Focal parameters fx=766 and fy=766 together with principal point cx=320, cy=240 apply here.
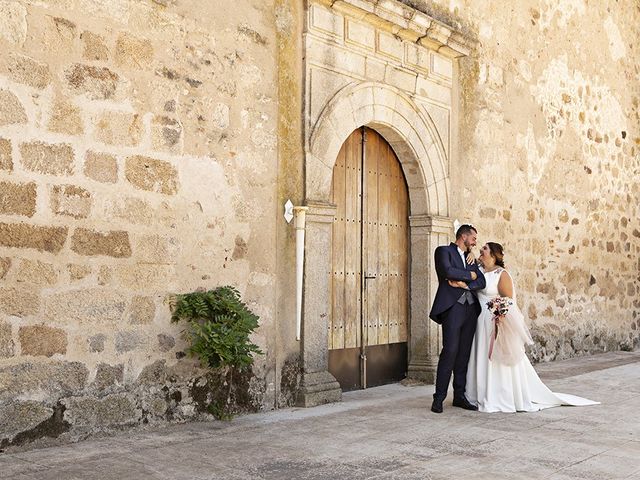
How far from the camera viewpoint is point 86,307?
4523 millimetres

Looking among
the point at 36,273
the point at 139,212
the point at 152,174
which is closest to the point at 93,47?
the point at 152,174

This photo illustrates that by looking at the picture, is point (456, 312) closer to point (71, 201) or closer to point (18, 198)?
point (71, 201)

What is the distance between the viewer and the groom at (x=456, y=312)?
578 centimetres

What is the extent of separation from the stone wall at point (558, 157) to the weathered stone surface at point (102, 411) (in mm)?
4202

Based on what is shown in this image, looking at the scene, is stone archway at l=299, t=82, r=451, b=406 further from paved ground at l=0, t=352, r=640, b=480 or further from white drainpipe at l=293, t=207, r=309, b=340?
paved ground at l=0, t=352, r=640, b=480

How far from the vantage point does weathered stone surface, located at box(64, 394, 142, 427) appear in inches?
175

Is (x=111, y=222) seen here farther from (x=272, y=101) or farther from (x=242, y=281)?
(x=272, y=101)

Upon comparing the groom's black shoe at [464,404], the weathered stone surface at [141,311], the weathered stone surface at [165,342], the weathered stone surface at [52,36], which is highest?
the weathered stone surface at [52,36]

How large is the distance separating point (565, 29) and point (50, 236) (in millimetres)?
7718

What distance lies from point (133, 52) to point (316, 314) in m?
2.42

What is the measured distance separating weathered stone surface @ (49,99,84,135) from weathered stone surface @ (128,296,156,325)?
1.09 meters

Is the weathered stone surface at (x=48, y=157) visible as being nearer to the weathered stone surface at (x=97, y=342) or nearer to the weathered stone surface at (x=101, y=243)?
the weathered stone surface at (x=101, y=243)

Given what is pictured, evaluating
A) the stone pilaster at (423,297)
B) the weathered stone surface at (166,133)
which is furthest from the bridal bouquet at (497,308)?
the weathered stone surface at (166,133)

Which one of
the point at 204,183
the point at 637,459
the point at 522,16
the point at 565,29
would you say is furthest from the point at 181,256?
the point at 565,29
